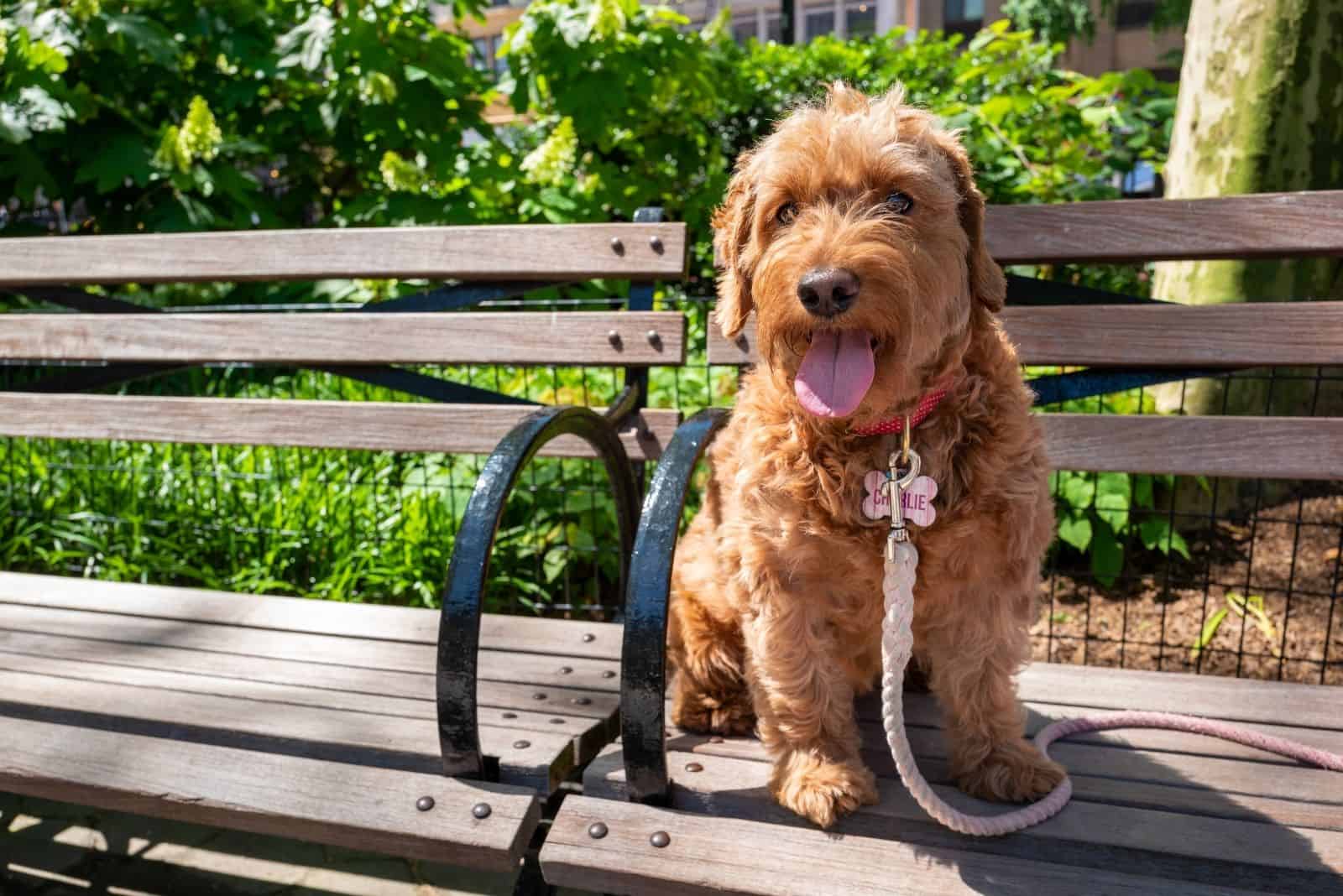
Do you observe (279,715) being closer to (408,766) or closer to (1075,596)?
(408,766)

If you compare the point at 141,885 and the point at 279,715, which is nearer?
the point at 279,715

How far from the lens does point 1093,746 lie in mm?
2141

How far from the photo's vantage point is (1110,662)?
3.68m

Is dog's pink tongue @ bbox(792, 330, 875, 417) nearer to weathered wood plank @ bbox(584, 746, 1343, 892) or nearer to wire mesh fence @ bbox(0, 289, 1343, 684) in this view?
weathered wood plank @ bbox(584, 746, 1343, 892)

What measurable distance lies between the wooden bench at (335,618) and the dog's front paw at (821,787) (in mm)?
436

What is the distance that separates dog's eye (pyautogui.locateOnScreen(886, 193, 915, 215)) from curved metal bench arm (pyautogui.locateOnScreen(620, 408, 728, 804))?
26.3 inches

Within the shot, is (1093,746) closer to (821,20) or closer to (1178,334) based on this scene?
(1178,334)

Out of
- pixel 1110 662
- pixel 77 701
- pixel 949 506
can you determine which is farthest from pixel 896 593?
pixel 1110 662

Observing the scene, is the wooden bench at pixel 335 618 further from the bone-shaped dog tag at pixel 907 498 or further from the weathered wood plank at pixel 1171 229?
the weathered wood plank at pixel 1171 229

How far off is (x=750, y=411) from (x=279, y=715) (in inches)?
48.8

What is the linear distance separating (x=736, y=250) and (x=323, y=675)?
1428mm

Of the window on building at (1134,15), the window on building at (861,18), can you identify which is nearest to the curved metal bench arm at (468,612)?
the window on building at (861,18)

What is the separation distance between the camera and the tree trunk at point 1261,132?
12.8 ft

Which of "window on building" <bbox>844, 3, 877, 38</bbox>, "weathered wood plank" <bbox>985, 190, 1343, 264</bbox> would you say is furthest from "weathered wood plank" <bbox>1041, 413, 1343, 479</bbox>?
"window on building" <bbox>844, 3, 877, 38</bbox>
